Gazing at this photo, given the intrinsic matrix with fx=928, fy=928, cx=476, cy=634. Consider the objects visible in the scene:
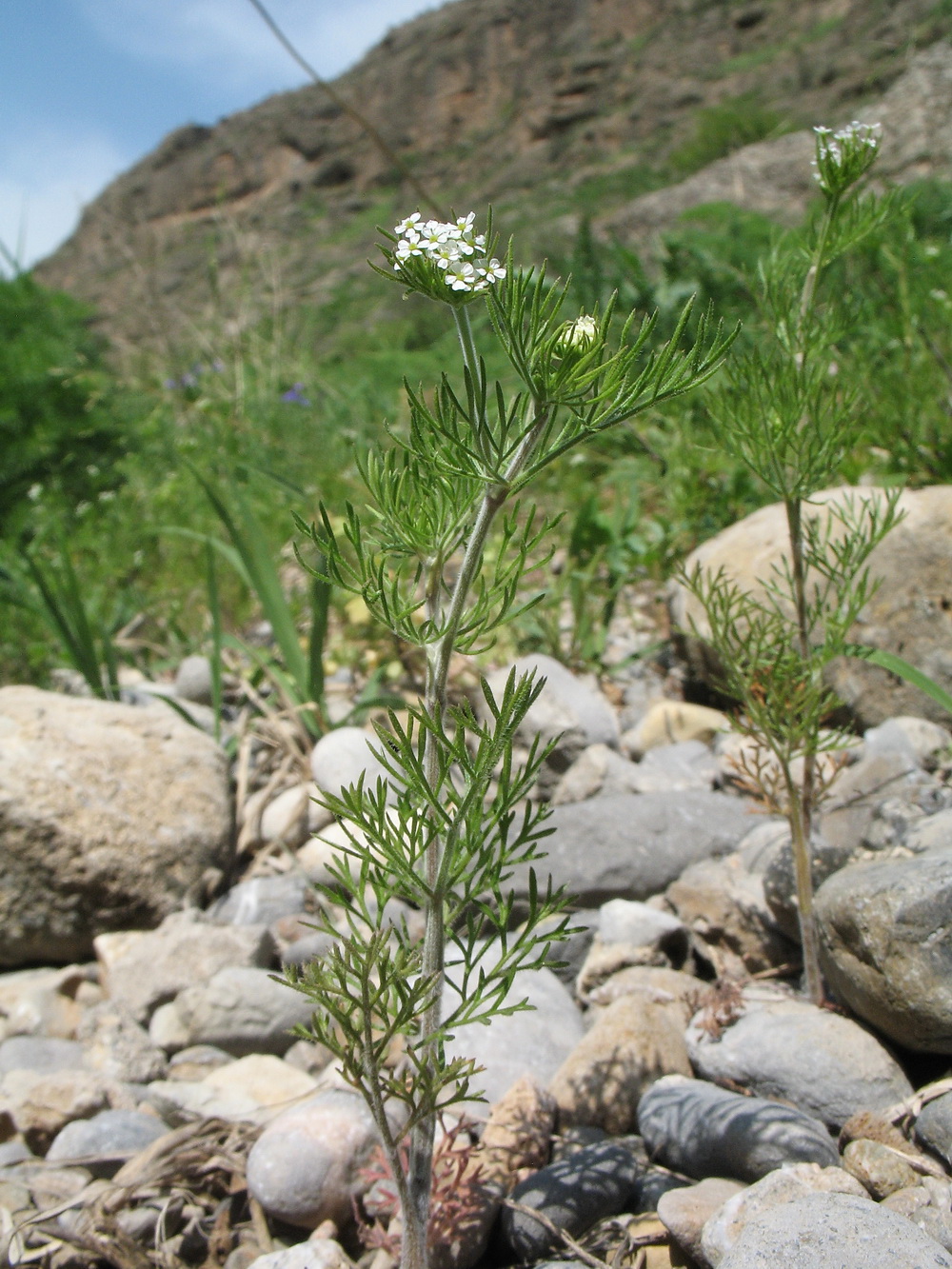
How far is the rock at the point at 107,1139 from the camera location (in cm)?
172

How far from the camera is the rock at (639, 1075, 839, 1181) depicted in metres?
1.44

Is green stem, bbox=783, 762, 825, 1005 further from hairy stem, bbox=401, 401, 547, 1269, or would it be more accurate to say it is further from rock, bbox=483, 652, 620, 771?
Answer: rock, bbox=483, 652, 620, 771

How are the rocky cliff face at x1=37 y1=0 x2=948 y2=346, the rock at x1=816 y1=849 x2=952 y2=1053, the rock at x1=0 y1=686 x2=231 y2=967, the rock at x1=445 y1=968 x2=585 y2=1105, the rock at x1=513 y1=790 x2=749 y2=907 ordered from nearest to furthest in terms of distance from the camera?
the rock at x1=816 y1=849 x2=952 y2=1053 → the rock at x1=445 y1=968 x2=585 y2=1105 → the rock at x1=513 y1=790 x2=749 y2=907 → the rock at x1=0 y1=686 x2=231 y2=967 → the rocky cliff face at x1=37 y1=0 x2=948 y2=346

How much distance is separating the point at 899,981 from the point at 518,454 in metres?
1.11

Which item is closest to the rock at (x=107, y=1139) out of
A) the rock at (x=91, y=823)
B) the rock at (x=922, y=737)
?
the rock at (x=91, y=823)

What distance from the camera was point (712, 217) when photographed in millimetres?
8719

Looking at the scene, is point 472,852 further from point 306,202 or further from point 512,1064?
point 306,202

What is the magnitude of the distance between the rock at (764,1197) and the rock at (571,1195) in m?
0.20

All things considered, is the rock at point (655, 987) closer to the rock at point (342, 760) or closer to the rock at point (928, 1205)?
the rock at point (928, 1205)

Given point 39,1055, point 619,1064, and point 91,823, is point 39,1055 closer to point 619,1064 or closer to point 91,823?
point 91,823

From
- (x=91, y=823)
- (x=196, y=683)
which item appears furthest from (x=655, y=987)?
(x=196, y=683)

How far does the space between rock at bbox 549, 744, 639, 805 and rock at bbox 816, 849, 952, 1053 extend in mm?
1110

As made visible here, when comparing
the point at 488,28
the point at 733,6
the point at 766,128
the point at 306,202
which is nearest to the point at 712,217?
the point at 766,128

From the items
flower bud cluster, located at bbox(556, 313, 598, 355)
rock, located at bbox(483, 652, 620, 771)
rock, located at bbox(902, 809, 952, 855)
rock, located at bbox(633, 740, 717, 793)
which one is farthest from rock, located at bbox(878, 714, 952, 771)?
flower bud cluster, located at bbox(556, 313, 598, 355)
